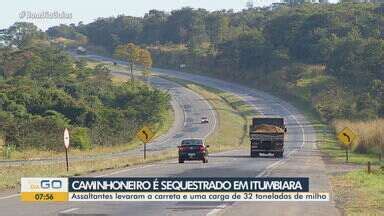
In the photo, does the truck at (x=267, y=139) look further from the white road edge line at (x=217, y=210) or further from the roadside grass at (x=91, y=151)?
the white road edge line at (x=217, y=210)

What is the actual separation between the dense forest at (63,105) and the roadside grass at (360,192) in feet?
121

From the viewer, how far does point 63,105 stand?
84375mm

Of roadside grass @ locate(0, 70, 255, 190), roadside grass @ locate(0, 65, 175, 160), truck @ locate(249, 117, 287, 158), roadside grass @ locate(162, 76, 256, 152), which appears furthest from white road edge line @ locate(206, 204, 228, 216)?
roadside grass @ locate(162, 76, 256, 152)

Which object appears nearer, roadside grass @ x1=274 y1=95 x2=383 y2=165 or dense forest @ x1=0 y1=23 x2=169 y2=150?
dense forest @ x1=0 y1=23 x2=169 y2=150

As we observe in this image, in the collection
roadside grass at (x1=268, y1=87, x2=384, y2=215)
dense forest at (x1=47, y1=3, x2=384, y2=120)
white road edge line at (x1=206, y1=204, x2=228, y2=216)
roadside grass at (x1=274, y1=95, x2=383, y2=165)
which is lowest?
roadside grass at (x1=274, y1=95, x2=383, y2=165)

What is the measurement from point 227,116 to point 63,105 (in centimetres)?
4068

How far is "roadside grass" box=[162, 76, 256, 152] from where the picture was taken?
95.7 metres

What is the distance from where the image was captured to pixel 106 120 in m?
85.5

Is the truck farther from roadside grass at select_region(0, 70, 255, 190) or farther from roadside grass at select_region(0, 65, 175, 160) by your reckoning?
roadside grass at select_region(0, 65, 175, 160)

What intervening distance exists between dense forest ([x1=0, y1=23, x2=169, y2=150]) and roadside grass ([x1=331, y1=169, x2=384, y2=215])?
37.0 metres

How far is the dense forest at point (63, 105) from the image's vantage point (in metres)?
68.1

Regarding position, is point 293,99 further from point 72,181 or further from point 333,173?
point 72,181

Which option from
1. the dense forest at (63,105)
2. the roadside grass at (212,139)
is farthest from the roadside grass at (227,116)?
the dense forest at (63,105)

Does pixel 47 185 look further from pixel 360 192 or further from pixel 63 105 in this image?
pixel 63 105
